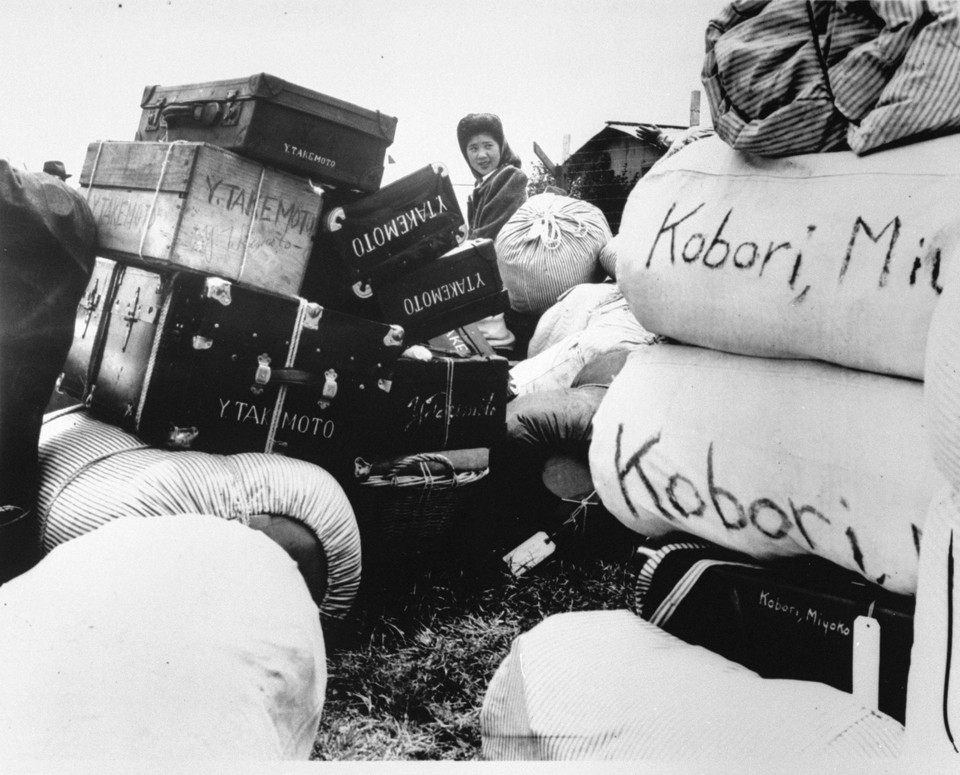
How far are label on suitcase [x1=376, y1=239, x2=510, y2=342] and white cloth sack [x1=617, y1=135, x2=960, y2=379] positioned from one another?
0.70m

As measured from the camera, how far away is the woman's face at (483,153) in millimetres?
2340

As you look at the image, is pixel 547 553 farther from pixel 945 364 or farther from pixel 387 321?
pixel 945 364

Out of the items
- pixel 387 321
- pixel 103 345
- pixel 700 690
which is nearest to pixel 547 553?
pixel 387 321

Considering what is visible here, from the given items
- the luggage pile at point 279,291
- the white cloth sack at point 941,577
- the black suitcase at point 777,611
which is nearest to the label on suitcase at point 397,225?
the luggage pile at point 279,291

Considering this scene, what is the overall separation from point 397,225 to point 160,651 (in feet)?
3.80

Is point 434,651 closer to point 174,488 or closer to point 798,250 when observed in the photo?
point 174,488

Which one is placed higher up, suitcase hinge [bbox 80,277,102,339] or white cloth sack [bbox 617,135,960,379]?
white cloth sack [bbox 617,135,960,379]

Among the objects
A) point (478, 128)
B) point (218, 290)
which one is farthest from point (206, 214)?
point (478, 128)

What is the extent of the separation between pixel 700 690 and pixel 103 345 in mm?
1347

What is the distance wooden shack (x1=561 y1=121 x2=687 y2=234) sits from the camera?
5.47 feet

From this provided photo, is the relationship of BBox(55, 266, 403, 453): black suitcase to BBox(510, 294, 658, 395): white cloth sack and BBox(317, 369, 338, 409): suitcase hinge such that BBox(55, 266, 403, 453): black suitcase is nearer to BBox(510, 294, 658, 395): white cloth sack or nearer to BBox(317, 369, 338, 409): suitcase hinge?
BBox(317, 369, 338, 409): suitcase hinge

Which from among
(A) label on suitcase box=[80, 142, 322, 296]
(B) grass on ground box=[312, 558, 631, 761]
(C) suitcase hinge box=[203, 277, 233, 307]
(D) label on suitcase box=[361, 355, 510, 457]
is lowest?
(B) grass on ground box=[312, 558, 631, 761]

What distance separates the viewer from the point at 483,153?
2.57 metres

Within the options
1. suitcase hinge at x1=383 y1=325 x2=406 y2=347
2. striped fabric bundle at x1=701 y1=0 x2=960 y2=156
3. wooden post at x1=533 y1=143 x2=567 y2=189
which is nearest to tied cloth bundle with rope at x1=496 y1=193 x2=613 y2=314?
wooden post at x1=533 y1=143 x2=567 y2=189
